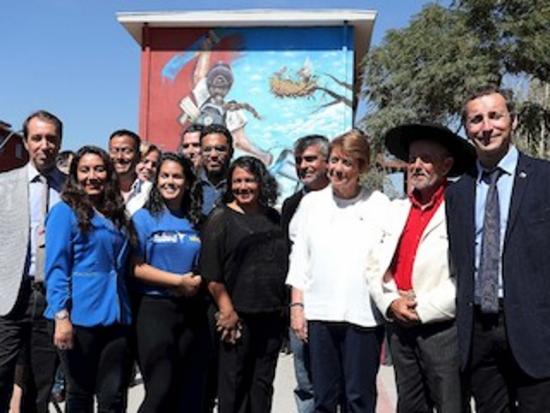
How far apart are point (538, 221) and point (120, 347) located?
2.46 metres

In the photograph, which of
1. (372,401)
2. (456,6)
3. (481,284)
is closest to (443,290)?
(481,284)

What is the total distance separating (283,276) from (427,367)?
46.2 inches

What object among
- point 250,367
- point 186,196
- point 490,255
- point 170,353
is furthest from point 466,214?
point 170,353

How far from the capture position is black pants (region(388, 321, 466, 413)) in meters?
3.85

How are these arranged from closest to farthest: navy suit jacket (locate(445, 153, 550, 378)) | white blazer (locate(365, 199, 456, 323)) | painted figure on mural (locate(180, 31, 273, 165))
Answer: navy suit jacket (locate(445, 153, 550, 378)) < white blazer (locate(365, 199, 456, 323)) < painted figure on mural (locate(180, 31, 273, 165))

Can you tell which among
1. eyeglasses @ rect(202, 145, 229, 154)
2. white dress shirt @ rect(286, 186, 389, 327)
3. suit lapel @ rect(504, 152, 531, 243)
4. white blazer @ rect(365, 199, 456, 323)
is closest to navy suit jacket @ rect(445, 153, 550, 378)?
suit lapel @ rect(504, 152, 531, 243)

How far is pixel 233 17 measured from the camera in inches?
950

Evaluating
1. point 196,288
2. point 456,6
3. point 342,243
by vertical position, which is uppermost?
point 456,6

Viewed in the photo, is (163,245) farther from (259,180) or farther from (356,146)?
(356,146)

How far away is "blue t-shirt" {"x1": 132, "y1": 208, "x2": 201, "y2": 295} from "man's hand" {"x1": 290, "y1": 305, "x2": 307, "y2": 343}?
0.69 meters

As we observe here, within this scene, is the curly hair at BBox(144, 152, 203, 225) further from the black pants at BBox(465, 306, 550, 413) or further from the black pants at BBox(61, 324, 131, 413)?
the black pants at BBox(465, 306, 550, 413)

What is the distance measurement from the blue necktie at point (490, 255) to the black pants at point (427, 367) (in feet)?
1.18

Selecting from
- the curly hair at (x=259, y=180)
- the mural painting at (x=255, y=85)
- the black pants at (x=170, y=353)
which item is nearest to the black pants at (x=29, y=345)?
the black pants at (x=170, y=353)

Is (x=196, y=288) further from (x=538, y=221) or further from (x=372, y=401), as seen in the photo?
(x=538, y=221)
